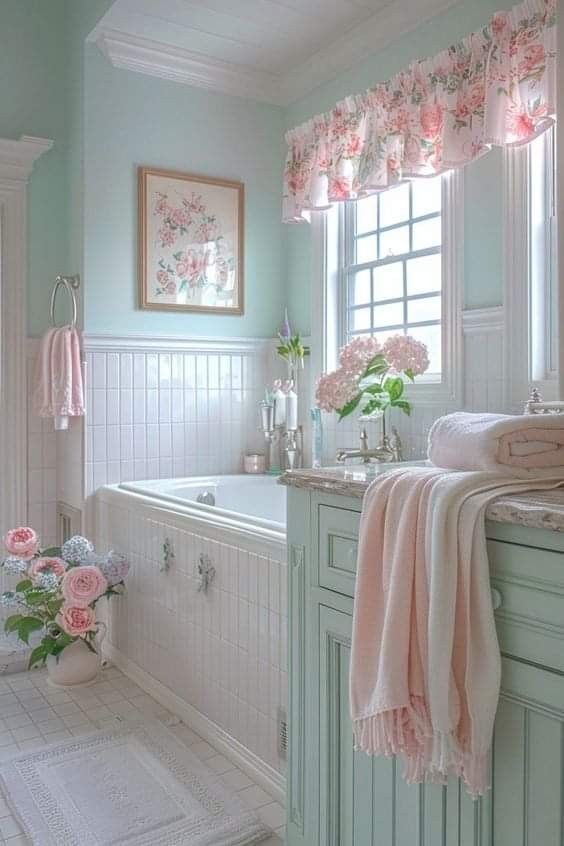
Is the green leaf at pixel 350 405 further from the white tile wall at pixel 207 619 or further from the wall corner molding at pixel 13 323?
the wall corner molding at pixel 13 323

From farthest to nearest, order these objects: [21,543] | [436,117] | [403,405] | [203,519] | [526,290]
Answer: [21,543] < [403,405] < [436,117] < [203,519] < [526,290]

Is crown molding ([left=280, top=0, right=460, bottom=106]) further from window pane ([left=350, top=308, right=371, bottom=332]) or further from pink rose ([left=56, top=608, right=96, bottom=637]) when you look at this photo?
pink rose ([left=56, top=608, right=96, bottom=637])

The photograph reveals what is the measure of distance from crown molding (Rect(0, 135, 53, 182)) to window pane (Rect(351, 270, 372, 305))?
1.47 meters

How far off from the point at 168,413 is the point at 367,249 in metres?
1.14

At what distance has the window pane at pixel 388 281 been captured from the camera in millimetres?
2969

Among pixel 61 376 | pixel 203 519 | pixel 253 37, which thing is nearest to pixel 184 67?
pixel 253 37

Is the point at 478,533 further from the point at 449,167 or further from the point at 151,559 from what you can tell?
the point at 151,559

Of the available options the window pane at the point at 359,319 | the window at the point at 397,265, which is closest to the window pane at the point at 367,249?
the window at the point at 397,265

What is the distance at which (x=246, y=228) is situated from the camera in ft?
11.4

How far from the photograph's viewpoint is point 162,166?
3.23 m

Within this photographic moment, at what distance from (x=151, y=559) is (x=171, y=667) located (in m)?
0.39

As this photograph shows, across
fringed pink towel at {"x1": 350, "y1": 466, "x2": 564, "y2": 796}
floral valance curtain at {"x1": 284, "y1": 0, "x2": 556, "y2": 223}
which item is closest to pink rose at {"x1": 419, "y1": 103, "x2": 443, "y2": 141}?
floral valance curtain at {"x1": 284, "y1": 0, "x2": 556, "y2": 223}

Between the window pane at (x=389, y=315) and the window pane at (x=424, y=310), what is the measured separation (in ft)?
0.20

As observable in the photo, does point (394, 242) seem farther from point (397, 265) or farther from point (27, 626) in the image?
point (27, 626)
